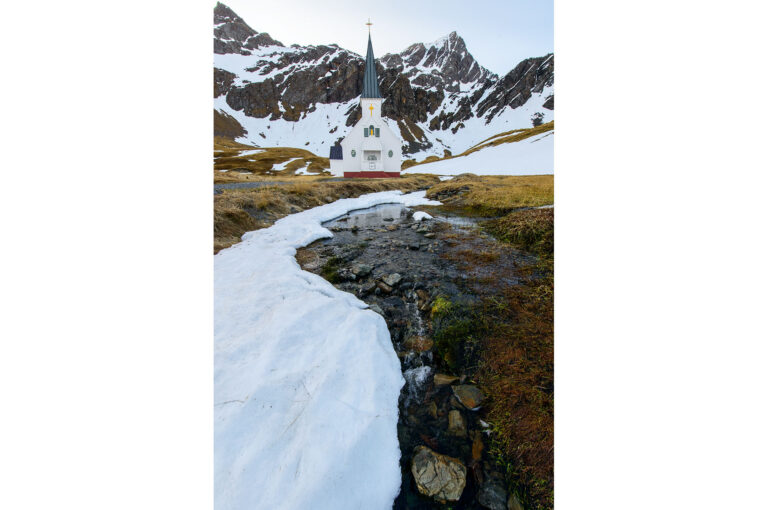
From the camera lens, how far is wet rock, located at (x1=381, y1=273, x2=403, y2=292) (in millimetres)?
5883

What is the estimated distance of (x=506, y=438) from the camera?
275 centimetres

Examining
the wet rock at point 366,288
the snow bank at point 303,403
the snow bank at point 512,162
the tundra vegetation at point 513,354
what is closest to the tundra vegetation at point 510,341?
the tundra vegetation at point 513,354

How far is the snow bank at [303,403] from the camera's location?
2.27m

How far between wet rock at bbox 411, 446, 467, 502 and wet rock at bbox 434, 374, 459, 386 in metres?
0.87

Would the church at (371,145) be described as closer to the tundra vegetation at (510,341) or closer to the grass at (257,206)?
the grass at (257,206)

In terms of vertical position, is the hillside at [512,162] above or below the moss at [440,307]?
above

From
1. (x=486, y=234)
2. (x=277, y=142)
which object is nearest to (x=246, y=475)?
(x=486, y=234)

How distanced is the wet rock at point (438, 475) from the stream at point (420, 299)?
38 mm

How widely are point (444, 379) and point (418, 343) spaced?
73 centimetres

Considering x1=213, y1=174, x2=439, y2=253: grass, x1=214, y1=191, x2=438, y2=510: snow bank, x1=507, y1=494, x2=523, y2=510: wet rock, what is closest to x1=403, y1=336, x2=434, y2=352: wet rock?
x1=214, y1=191, x2=438, y2=510: snow bank

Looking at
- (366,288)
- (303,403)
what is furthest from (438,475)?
(366,288)

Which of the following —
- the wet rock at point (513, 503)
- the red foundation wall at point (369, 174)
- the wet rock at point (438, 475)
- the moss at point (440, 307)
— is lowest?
the wet rock at point (513, 503)

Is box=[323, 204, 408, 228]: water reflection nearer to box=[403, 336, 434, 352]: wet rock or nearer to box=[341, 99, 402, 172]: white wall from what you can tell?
box=[403, 336, 434, 352]: wet rock
